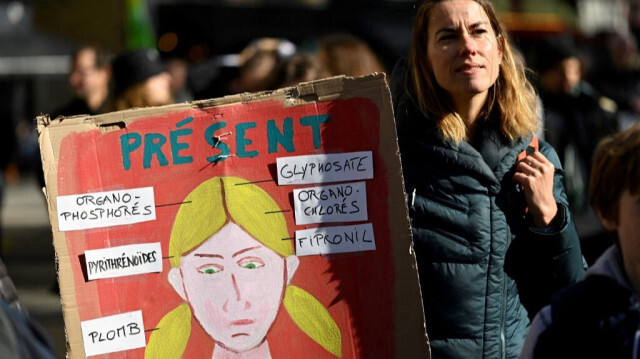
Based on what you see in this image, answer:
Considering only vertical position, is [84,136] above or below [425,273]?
above

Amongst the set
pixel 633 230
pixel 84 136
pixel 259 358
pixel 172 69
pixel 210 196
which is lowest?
pixel 259 358

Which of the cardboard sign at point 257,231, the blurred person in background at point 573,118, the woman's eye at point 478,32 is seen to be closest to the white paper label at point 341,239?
the cardboard sign at point 257,231

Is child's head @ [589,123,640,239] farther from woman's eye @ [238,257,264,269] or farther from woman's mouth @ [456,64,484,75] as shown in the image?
woman's eye @ [238,257,264,269]

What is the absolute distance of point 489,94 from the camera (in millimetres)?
2898

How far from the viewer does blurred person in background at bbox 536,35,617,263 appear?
6328mm

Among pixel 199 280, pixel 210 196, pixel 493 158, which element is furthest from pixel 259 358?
pixel 493 158

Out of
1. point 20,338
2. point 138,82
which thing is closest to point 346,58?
point 138,82

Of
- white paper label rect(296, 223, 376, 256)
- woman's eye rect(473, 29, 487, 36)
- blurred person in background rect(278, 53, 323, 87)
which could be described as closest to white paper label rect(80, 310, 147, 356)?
white paper label rect(296, 223, 376, 256)

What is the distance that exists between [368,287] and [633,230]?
2.24ft

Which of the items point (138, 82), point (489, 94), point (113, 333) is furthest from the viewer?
point (138, 82)

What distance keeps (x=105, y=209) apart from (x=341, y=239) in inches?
22.9

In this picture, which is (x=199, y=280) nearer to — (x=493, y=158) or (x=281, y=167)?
(x=281, y=167)

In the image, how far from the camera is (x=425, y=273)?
2.76m

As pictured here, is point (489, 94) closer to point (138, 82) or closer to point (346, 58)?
point (346, 58)
